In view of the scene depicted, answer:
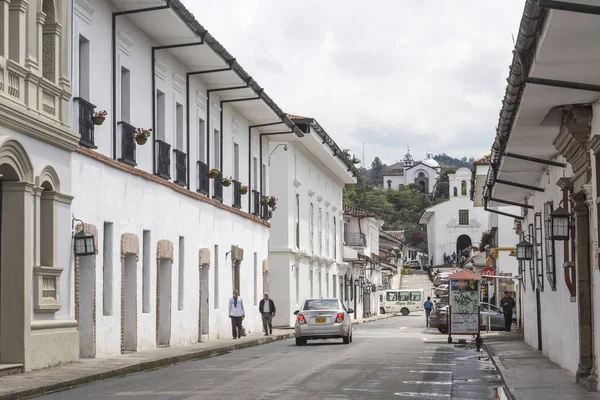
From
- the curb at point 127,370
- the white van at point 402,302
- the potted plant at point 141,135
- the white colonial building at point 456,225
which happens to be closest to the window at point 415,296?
the white van at point 402,302

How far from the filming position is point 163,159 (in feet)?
94.4

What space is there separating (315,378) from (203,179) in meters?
14.9

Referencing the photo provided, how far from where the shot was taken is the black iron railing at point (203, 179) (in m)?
32.9

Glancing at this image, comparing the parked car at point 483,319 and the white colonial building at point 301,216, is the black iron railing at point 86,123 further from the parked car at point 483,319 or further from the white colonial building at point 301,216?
the parked car at point 483,319

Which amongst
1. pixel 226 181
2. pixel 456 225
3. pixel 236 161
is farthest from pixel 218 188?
pixel 456 225

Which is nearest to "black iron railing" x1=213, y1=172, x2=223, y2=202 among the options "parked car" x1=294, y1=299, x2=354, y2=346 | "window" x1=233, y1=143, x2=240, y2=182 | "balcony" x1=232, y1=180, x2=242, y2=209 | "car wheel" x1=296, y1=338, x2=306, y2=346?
"balcony" x1=232, y1=180, x2=242, y2=209

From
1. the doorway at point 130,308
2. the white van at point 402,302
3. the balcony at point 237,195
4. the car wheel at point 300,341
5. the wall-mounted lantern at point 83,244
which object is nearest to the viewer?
the wall-mounted lantern at point 83,244

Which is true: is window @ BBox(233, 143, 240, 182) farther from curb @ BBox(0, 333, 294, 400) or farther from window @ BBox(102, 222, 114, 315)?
window @ BBox(102, 222, 114, 315)

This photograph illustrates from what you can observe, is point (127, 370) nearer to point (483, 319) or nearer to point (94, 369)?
point (94, 369)

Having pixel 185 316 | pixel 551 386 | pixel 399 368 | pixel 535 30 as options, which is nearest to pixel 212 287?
pixel 185 316

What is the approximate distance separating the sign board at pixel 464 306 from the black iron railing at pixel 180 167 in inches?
327

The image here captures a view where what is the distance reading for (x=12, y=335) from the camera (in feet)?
63.1

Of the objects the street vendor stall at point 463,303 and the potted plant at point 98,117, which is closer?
the potted plant at point 98,117

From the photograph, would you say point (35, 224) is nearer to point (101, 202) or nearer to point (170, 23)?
point (101, 202)
